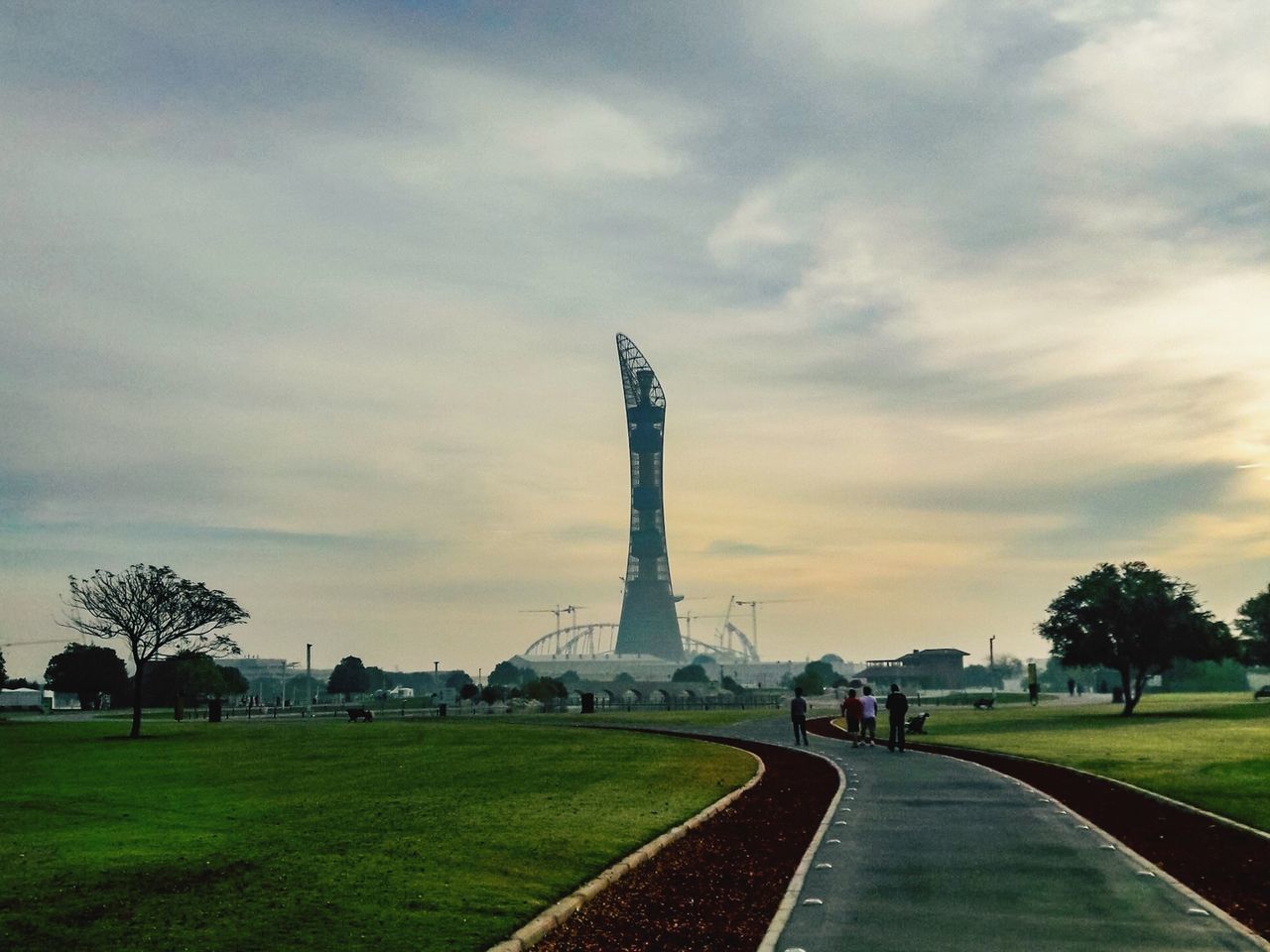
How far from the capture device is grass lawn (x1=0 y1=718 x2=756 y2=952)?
12430mm

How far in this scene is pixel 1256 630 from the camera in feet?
339

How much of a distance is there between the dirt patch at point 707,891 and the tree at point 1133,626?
5549 centimetres

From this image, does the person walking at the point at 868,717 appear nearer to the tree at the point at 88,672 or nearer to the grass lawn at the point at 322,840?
the grass lawn at the point at 322,840

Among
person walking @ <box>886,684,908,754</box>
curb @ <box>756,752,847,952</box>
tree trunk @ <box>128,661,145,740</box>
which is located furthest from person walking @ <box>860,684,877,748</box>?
tree trunk @ <box>128,661,145,740</box>

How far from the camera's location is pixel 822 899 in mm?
13820

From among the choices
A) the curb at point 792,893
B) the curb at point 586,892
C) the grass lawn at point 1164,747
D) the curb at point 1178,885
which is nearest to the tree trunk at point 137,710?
the grass lawn at point 1164,747

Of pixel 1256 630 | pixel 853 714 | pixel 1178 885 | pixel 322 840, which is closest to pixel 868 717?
pixel 853 714

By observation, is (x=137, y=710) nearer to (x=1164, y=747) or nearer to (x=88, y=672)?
(x=1164, y=747)

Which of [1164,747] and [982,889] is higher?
[982,889]

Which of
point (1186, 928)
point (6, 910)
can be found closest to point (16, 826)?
point (6, 910)

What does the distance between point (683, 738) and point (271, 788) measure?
23.6 metres

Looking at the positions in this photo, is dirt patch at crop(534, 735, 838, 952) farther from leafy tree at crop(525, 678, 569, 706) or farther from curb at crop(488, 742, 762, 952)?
leafy tree at crop(525, 678, 569, 706)

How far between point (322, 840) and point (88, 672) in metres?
136

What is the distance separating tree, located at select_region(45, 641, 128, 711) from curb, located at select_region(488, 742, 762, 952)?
133826 millimetres
